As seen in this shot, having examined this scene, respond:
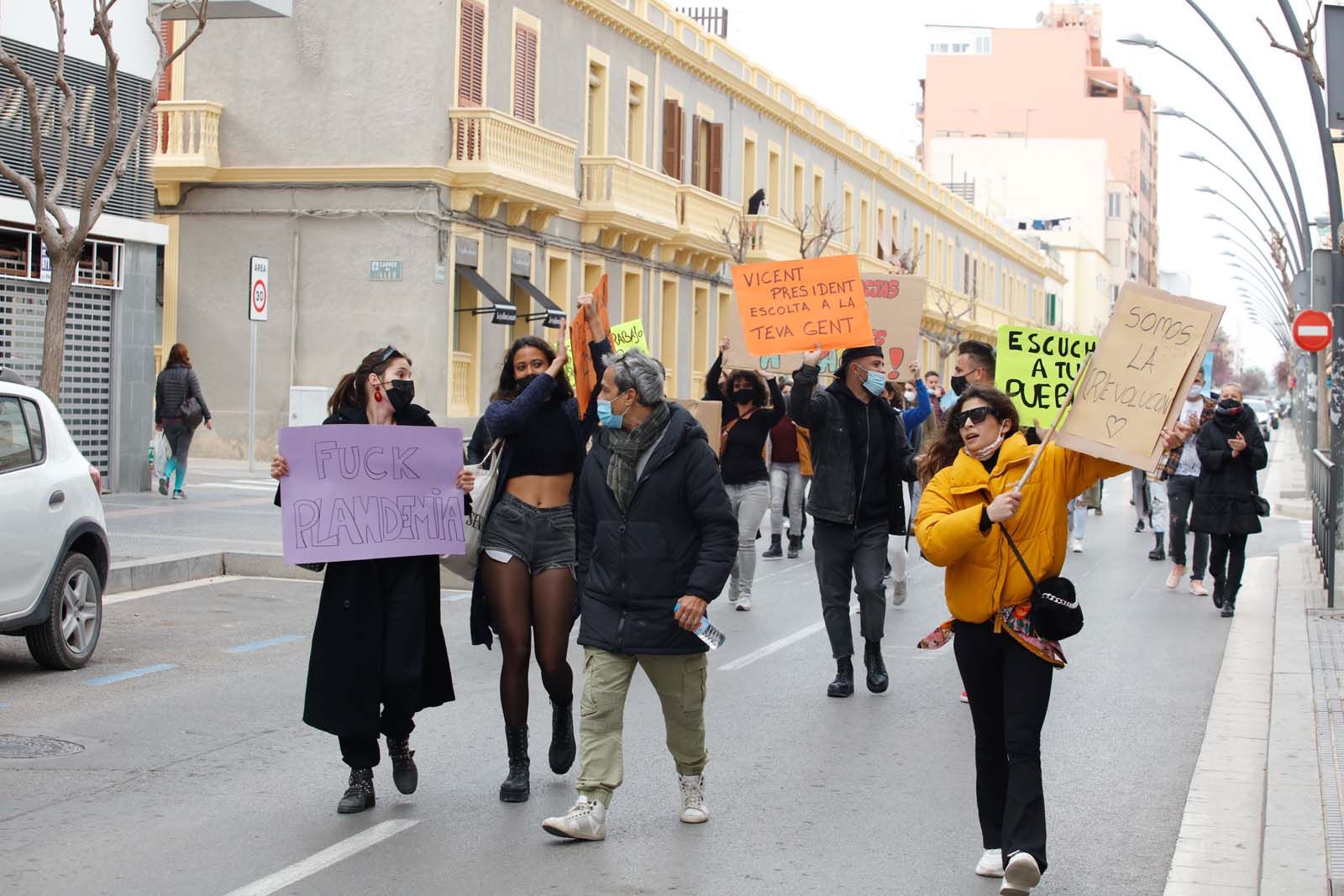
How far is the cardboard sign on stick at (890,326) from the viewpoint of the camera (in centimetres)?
1250

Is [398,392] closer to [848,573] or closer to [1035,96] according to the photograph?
[848,573]

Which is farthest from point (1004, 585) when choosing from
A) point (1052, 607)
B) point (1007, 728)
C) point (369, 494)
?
point (369, 494)

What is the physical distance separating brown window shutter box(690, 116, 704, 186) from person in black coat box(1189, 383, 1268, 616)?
25.7 metres

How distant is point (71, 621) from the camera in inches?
392

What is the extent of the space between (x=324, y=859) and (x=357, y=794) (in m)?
0.72

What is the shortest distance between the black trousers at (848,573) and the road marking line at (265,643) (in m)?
3.67

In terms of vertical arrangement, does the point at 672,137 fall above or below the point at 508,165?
above

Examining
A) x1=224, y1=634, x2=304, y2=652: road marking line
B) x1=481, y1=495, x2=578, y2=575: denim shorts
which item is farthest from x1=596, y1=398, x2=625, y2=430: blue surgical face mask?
x1=224, y1=634, x2=304, y2=652: road marking line

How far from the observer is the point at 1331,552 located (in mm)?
13242

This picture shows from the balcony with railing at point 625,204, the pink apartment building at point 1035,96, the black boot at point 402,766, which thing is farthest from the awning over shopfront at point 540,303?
the pink apartment building at point 1035,96

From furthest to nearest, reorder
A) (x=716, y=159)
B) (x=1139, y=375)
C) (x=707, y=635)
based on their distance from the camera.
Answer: (x=716, y=159)
(x=707, y=635)
(x=1139, y=375)

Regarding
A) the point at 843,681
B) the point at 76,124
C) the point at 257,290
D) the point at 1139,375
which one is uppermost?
the point at 76,124

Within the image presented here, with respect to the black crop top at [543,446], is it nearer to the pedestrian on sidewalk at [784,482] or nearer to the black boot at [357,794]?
the black boot at [357,794]

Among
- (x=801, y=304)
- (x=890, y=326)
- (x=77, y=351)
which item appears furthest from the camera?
(x=77, y=351)
